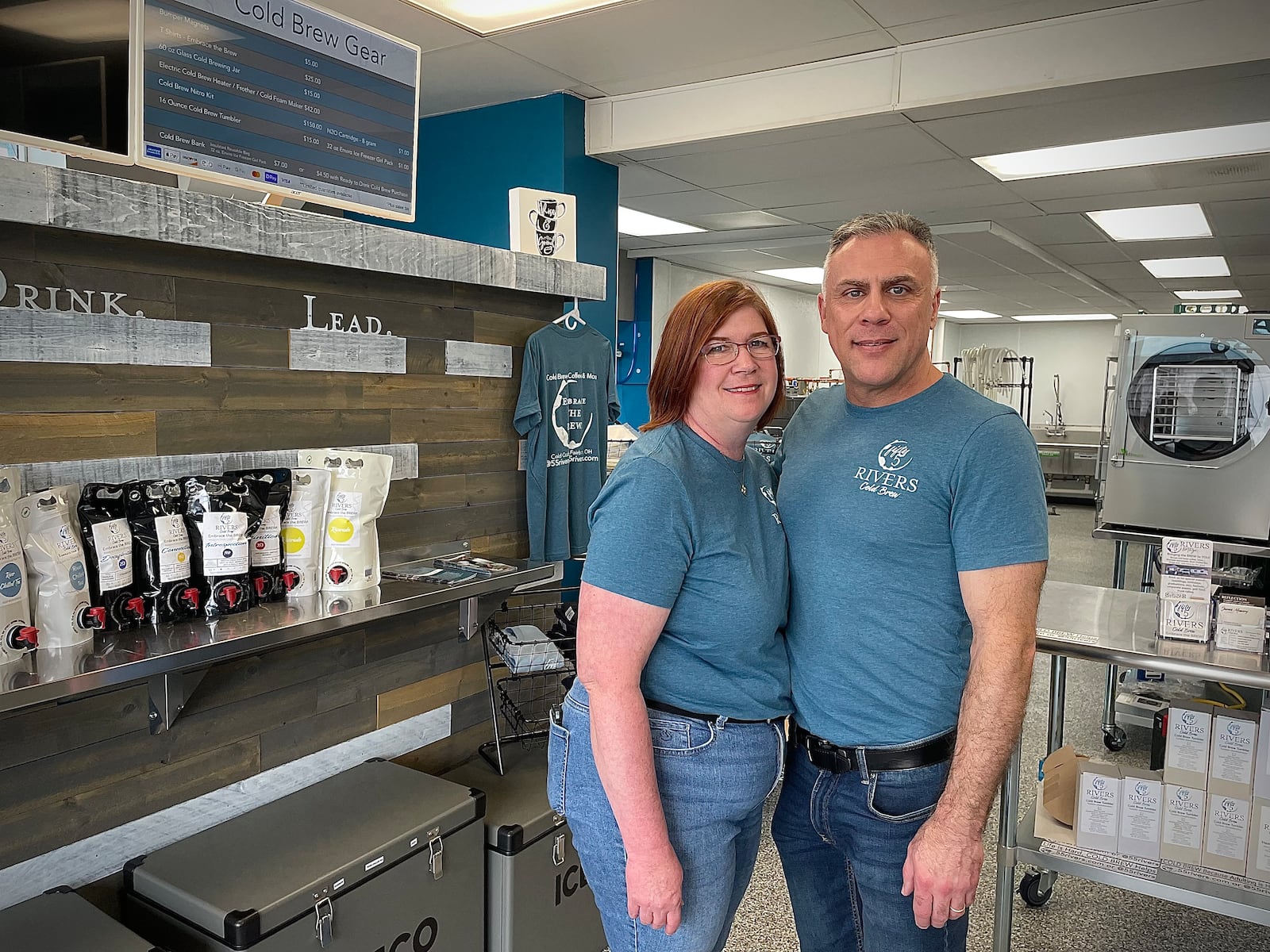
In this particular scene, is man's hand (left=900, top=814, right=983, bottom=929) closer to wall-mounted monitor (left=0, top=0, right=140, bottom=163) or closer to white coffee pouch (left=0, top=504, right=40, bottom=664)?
white coffee pouch (left=0, top=504, right=40, bottom=664)

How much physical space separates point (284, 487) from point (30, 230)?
661 millimetres

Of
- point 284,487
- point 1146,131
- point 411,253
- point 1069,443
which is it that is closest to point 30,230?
point 284,487

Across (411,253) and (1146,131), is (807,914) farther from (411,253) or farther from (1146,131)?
(1146,131)

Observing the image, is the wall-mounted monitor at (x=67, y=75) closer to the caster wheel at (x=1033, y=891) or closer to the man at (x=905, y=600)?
the man at (x=905, y=600)

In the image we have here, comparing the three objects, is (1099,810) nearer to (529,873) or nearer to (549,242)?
(529,873)

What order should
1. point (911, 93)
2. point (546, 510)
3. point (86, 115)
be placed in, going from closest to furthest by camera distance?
1. point (86, 115)
2. point (546, 510)
3. point (911, 93)

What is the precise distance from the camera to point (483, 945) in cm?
235

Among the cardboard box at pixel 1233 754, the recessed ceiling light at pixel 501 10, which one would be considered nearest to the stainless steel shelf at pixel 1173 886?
the cardboard box at pixel 1233 754

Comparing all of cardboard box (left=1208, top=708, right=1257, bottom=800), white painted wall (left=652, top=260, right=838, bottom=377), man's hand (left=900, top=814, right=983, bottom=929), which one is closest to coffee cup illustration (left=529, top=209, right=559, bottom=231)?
man's hand (left=900, top=814, right=983, bottom=929)

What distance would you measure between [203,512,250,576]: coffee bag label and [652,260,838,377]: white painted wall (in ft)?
25.0

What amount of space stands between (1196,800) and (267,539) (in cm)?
234

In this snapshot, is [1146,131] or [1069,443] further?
[1069,443]

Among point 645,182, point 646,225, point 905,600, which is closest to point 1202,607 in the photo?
point 905,600

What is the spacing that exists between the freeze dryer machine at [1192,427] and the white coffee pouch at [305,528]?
3.72 metres
